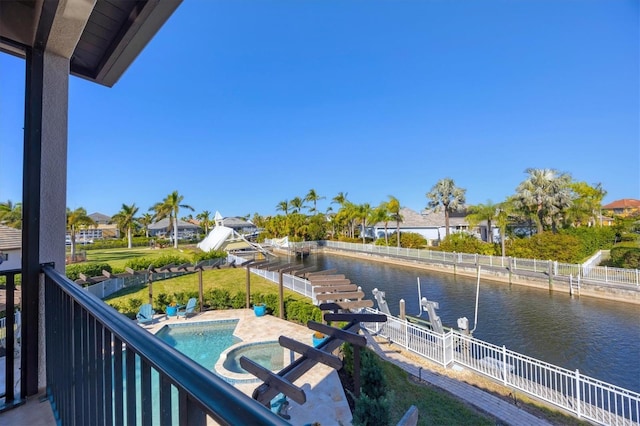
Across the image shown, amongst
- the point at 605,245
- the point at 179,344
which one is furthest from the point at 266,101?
the point at 605,245

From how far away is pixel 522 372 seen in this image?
5867 millimetres

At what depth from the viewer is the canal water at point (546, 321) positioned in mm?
7875

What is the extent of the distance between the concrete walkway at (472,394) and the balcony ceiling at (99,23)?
687 cm

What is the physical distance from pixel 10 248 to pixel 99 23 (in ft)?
5.68

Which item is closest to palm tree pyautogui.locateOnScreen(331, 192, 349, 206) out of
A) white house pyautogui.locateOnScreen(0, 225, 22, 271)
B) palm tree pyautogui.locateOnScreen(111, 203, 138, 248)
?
palm tree pyautogui.locateOnScreen(111, 203, 138, 248)

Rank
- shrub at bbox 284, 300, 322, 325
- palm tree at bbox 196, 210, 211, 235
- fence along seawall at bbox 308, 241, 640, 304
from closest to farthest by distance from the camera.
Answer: shrub at bbox 284, 300, 322, 325
fence along seawall at bbox 308, 241, 640, 304
palm tree at bbox 196, 210, 211, 235

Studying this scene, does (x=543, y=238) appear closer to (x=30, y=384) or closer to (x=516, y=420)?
(x=516, y=420)

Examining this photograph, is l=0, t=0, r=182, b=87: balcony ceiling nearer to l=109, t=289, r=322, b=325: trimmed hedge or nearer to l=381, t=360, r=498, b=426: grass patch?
l=381, t=360, r=498, b=426: grass patch

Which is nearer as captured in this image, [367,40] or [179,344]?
[179,344]

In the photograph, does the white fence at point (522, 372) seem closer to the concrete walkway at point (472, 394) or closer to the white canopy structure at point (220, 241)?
the concrete walkway at point (472, 394)

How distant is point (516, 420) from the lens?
188 inches

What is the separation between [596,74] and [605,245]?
12701 mm

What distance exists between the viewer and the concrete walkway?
4.82 meters

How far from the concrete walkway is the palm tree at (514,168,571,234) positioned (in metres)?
17.9
